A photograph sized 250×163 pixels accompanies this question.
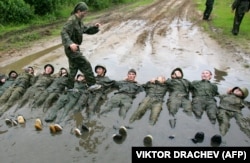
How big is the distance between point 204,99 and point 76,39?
389 centimetres

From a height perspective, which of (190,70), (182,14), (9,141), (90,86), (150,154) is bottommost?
(150,154)

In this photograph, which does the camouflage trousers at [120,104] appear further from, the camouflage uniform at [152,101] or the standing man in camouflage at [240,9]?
the standing man in camouflage at [240,9]

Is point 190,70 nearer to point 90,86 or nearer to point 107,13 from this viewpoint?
point 90,86

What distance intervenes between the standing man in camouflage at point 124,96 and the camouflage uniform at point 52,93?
5.03 ft

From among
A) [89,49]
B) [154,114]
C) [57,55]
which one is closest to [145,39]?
[89,49]

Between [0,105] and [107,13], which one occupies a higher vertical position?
[107,13]

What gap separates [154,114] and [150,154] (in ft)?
7.16

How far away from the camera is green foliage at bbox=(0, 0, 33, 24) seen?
18922mm

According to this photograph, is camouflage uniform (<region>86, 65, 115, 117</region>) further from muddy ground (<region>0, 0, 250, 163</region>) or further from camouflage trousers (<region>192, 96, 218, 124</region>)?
camouflage trousers (<region>192, 96, 218, 124</region>)

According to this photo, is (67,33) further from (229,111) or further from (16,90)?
(229,111)

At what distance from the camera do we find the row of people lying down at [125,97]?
28.2 ft

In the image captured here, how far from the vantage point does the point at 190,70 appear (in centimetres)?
1255

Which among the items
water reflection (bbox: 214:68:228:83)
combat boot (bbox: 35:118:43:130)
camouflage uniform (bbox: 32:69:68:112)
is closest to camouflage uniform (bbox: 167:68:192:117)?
water reflection (bbox: 214:68:228:83)

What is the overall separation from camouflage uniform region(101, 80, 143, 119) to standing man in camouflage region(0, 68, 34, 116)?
8.67 feet
